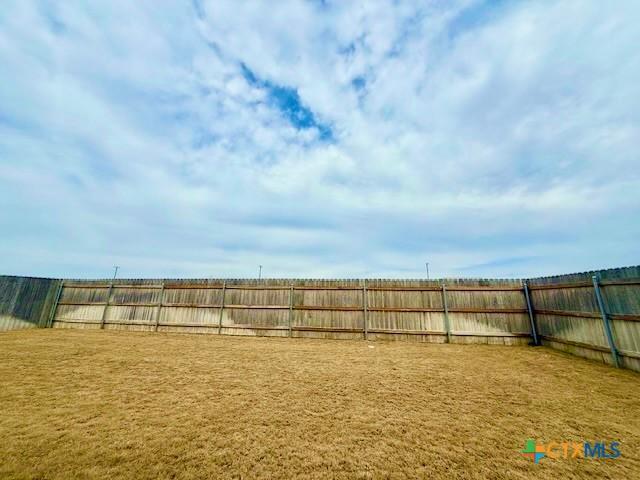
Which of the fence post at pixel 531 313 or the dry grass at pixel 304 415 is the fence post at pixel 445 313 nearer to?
the dry grass at pixel 304 415

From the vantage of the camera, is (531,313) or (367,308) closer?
(531,313)

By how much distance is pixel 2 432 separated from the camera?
10.3ft

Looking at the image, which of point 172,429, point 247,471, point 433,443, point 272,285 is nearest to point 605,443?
point 433,443

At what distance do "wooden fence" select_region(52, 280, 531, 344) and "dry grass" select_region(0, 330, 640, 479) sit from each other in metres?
2.42

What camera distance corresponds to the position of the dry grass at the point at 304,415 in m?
2.66

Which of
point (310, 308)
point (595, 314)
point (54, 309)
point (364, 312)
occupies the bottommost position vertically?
point (54, 309)

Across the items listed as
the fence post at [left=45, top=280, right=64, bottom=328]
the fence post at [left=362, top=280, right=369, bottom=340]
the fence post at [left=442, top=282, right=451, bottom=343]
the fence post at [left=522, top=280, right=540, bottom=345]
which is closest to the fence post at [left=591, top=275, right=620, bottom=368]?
the fence post at [left=522, top=280, right=540, bottom=345]

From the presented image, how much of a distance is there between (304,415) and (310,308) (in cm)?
697

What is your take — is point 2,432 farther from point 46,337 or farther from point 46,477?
point 46,337

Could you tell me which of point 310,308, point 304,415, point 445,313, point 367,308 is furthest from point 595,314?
point 310,308

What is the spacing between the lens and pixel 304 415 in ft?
12.4

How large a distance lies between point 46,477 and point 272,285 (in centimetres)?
893

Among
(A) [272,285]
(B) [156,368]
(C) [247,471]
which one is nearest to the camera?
(C) [247,471]

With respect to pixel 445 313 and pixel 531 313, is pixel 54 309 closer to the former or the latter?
pixel 445 313
